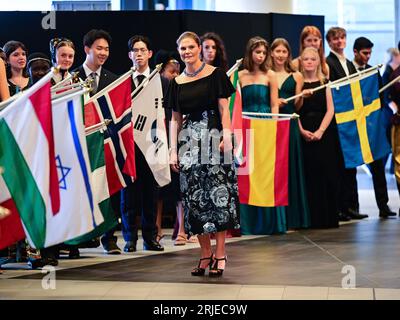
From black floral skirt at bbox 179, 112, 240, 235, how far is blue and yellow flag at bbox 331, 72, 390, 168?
3196 mm

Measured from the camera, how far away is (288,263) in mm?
8164

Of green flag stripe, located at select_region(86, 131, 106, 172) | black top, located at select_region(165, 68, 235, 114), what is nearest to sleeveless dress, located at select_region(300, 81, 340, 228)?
green flag stripe, located at select_region(86, 131, 106, 172)

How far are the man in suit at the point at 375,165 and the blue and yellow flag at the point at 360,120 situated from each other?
24 centimetres

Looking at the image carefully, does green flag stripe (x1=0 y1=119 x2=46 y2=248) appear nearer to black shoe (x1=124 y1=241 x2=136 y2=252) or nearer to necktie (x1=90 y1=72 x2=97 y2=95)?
necktie (x1=90 y1=72 x2=97 y2=95)

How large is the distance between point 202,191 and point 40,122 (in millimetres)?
1673

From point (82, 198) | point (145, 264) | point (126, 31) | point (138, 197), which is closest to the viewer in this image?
point (82, 198)

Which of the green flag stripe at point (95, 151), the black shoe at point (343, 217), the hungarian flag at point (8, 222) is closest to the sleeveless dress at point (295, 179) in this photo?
the black shoe at point (343, 217)

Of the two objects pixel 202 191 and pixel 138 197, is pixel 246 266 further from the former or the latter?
pixel 138 197

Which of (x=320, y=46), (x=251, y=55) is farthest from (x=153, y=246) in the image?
(x=320, y=46)

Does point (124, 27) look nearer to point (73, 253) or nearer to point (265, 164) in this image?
point (265, 164)

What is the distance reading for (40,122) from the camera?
20.8 feet

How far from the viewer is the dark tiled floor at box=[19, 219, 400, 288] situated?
7430mm

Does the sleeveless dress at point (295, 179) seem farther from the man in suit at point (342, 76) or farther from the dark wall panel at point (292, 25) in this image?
the dark wall panel at point (292, 25)
